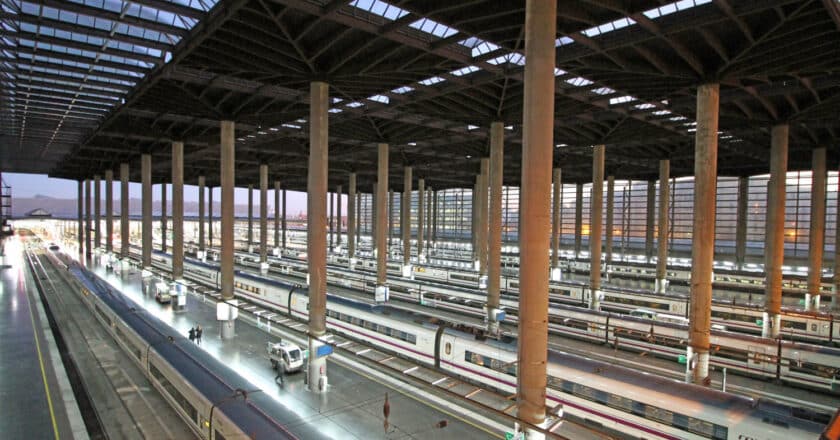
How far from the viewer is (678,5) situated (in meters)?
17.3

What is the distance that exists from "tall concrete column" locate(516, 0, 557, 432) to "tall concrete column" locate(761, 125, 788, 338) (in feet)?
85.6

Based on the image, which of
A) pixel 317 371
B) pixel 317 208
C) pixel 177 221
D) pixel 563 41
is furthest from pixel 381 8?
pixel 177 221

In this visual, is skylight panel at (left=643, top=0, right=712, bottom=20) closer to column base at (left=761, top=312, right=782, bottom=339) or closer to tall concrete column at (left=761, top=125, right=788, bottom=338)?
tall concrete column at (left=761, top=125, right=788, bottom=338)

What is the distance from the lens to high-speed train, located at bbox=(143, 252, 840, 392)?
2084 cm

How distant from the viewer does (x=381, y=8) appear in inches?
711

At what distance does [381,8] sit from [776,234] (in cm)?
3082

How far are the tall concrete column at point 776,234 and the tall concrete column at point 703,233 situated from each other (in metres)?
12.7

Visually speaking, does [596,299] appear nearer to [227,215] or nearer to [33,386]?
[227,215]

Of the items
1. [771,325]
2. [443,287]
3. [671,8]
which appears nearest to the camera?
[671,8]

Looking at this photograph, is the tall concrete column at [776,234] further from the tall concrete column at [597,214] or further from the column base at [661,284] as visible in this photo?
the column base at [661,284]

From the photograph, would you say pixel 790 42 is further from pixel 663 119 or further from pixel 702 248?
pixel 663 119

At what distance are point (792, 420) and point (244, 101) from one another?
30669 mm

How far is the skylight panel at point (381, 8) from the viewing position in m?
17.5

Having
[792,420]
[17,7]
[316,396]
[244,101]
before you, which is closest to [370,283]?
[244,101]
